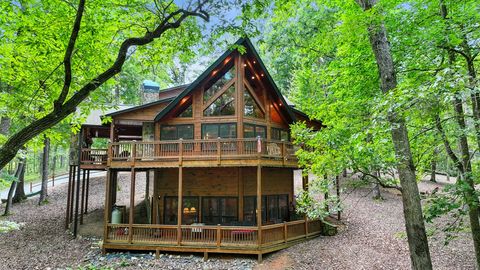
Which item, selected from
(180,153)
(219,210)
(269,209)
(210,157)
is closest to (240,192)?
(219,210)

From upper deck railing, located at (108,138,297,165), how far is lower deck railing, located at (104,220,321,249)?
9.94ft

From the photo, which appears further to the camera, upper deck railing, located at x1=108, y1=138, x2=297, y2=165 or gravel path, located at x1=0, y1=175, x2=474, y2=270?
upper deck railing, located at x1=108, y1=138, x2=297, y2=165

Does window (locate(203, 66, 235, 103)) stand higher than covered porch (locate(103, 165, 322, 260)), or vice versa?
window (locate(203, 66, 235, 103))

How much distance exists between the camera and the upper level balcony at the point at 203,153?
534 inches

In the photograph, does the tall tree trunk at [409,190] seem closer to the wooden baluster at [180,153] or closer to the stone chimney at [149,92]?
the wooden baluster at [180,153]

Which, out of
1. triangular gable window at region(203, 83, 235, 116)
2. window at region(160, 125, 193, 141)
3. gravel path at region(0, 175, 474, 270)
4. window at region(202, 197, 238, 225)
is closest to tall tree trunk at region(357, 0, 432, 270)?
gravel path at region(0, 175, 474, 270)

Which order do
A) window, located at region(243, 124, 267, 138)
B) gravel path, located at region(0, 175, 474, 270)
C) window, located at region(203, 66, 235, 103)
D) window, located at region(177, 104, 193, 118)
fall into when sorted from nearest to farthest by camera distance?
1. gravel path, located at region(0, 175, 474, 270)
2. window, located at region(243, 124, 267, 138)
3. window, located at region(203, 66, 235, 103)
4. window, located at region(177, 104, 193, 118)

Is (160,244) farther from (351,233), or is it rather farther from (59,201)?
(59,201)

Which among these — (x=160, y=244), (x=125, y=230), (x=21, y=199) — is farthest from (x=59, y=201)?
(x=160, y=244)

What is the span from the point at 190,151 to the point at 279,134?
5.61m

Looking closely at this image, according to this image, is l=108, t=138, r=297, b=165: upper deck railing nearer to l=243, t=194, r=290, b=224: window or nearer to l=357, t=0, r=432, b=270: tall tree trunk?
l=243, t=194, r=290, b=224: window

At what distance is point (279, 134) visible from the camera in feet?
59.5

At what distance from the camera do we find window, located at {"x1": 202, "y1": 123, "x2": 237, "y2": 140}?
52.0 ft

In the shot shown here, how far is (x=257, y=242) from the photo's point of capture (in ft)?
41.5
